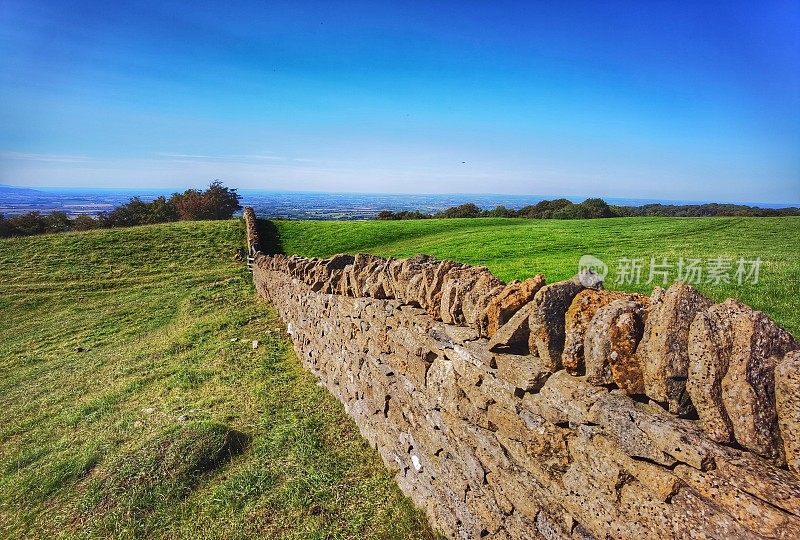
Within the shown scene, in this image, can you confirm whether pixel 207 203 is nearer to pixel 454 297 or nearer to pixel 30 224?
pixel 30 224

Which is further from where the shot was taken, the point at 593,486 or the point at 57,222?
the point at 57,222

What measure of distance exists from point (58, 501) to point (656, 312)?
810 centimetres

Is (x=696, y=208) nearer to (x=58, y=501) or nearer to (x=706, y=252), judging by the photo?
(x=706, y=252)

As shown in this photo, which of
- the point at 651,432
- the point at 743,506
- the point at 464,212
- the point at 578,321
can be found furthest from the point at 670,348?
the point at 464,212

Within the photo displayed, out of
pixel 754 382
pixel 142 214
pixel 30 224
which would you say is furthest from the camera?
pixel 142 214

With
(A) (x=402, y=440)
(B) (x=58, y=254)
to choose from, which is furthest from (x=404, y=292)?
(B) (x=58, y=254)

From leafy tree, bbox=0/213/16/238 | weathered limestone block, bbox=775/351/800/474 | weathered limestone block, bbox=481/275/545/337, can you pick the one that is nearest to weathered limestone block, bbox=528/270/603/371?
weathered limestone block, bbox=481/275/545/337

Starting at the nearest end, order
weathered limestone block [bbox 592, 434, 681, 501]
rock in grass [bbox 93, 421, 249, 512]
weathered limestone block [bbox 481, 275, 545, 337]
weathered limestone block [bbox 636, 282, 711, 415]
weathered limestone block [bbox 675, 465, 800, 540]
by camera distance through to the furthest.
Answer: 1. weathered limestone block [bbox 675, 465, 800, 540]
2. weathered limestone block [bbox 592, 434, 681, 501]
3. weathered limestone block [bbox 636, 282, 711, 415]
4. weathered limestone block [bbox 481, 275, 545, 337]
5. rock in grass [bbox 93, 421, 249, 512]

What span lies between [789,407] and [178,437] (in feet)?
24.9

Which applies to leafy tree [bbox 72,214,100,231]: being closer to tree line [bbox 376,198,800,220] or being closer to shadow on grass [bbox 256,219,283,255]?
shadow on grass [bbox 256,219,283,255]

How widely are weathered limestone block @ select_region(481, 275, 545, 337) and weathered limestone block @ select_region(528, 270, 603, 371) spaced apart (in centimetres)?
49

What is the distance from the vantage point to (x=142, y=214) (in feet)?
151

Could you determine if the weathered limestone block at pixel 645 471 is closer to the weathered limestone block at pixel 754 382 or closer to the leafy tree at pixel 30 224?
the weathered limestone block at pixel 754 382

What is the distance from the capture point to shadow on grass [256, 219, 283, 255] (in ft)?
87.6
